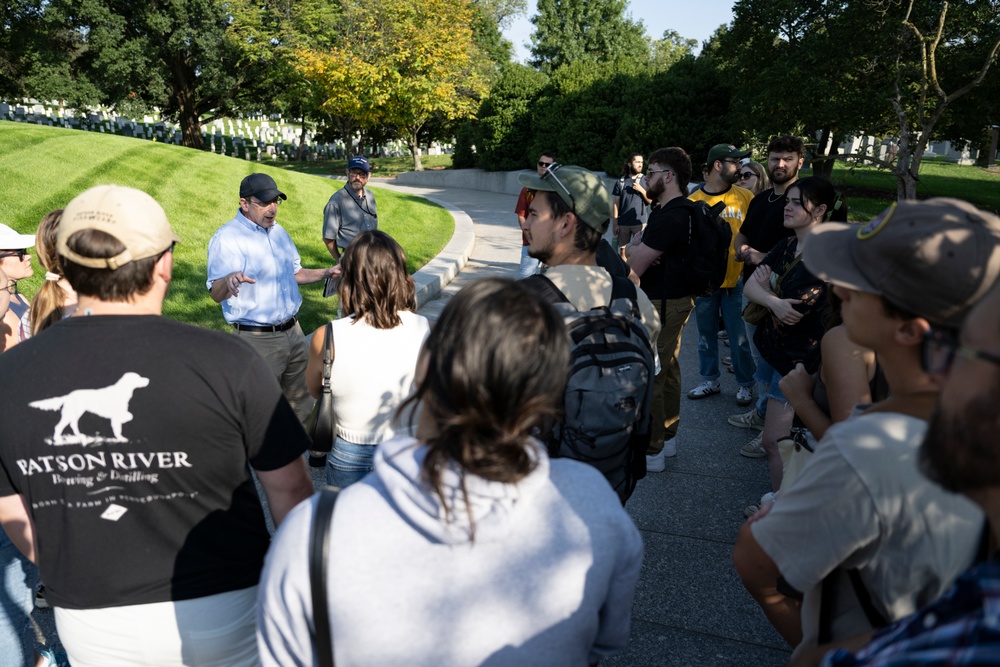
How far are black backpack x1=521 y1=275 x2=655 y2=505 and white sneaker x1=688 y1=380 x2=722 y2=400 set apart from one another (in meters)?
3.85

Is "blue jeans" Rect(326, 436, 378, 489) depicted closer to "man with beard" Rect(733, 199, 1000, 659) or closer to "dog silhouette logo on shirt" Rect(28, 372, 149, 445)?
"dog silhouette logo on shirt" Rect(28, 372, 149, 445)

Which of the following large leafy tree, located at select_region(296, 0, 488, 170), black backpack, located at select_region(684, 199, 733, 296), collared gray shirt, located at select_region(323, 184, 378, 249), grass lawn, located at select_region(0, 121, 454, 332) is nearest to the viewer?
A: black backpack, located at select_region(684, 199, 733, 296)

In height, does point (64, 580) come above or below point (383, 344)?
below

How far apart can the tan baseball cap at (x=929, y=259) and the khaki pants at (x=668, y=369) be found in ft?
9.69

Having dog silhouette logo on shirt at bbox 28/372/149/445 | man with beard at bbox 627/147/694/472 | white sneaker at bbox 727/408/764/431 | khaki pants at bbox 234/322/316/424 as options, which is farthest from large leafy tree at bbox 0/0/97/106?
dog silhouette logo on shirt at bbox 28/372/149/445

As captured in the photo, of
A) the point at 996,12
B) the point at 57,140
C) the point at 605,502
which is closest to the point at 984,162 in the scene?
the point at 996,12

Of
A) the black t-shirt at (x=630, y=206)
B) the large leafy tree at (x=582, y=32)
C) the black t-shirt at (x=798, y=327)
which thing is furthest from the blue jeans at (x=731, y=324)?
the large leafy tree at (x=582, y=32)

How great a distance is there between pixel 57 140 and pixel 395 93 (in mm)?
16253

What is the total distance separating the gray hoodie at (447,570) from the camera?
4.22ft

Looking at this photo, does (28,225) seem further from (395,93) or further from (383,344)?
(395,93)

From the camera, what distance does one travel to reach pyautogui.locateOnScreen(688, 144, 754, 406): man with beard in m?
5.57

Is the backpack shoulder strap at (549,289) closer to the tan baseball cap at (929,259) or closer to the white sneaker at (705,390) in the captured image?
the tan baseball cap at (929,259)

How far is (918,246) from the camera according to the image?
5.11 ft

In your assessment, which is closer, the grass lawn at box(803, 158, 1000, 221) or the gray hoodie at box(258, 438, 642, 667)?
the gray hoodie at box(258, 438, 642, 667)
